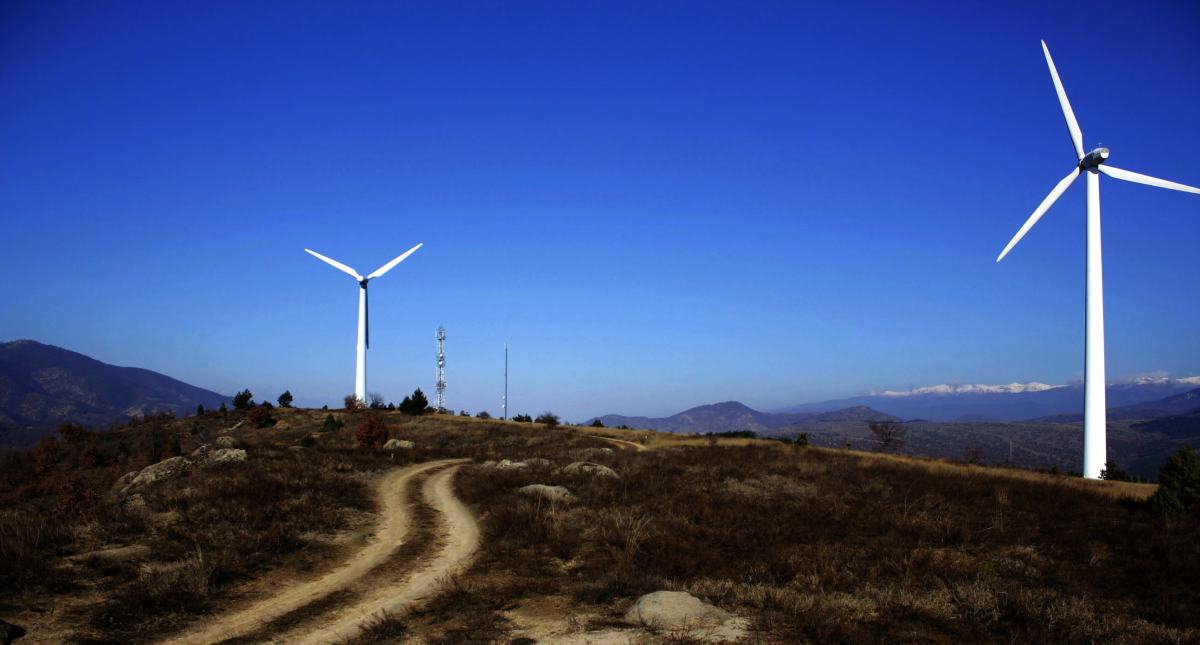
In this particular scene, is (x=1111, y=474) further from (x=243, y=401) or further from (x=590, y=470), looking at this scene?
(x=243, y=401)

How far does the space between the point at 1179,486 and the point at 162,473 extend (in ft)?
148

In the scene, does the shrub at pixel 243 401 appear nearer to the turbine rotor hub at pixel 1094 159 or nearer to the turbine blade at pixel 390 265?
the turbine blade at pixel 390 265

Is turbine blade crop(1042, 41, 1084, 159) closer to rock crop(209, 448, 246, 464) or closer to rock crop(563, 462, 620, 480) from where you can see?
rock crop(563, 462, 620, 480)

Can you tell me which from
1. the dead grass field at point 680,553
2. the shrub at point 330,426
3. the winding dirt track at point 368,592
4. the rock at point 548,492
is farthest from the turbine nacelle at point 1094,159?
the shrub at point 330,426

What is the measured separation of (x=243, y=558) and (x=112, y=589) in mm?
3102

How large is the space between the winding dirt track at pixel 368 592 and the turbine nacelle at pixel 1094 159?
49.0m

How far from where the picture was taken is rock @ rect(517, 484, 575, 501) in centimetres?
2778

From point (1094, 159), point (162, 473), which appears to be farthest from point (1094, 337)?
point (162, 473)

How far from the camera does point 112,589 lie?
1602cm

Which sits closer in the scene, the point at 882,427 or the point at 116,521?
the point at 116,521

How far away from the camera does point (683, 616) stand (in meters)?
14.0

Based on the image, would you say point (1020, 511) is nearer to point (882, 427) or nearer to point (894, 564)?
point (894, 564)

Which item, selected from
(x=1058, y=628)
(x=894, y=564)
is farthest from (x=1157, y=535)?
(x=1058, y=628)

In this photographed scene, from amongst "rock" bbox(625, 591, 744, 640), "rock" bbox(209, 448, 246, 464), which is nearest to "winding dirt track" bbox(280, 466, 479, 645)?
"rock" bbox(625, 591, 744, 640)
